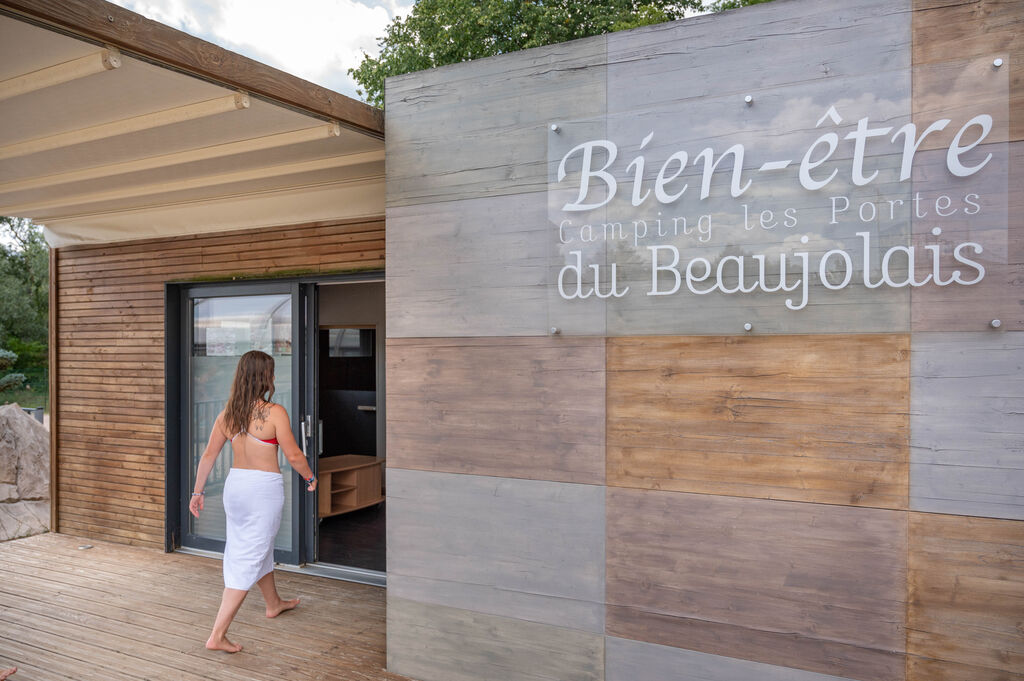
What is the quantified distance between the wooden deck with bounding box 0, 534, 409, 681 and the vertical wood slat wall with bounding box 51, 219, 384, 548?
1.98 ft

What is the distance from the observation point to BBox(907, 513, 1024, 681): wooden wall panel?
247 centimetres

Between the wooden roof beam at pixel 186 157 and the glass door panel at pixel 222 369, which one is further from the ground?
the wooden roof beam at pixel 186 157

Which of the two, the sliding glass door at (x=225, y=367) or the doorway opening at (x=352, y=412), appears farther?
the doorway opening at (x=352, y=412)

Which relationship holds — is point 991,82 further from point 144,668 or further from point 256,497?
point 144,668

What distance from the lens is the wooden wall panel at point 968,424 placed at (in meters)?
2.47

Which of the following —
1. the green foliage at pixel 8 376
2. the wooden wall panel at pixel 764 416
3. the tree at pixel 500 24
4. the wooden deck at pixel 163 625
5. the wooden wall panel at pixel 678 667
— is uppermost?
the tree at pixel 500 24

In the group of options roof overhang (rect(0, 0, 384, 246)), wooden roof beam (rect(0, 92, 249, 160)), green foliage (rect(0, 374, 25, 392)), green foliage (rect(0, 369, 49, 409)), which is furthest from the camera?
green foliage (rect(0, 369, 49, 409))

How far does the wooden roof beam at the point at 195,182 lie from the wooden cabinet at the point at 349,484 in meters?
2.86

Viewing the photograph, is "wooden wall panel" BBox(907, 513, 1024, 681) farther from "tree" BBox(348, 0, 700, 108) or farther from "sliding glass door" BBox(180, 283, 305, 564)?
"tree" BBox(348, 0, 700, 108)

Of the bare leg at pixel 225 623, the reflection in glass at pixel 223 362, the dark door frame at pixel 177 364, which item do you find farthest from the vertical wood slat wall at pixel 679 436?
the dark door frame at pixel 177 364

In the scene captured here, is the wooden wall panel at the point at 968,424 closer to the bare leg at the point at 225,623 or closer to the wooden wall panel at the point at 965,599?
the wooden wall panel at the point at 965,599

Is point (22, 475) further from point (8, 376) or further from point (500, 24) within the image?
point (8, 376)

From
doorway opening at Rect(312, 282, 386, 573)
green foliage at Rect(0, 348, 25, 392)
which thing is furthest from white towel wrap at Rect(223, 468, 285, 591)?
green foliage at Rect(0, 348, 25, 392)

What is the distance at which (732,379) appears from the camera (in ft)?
9.41
